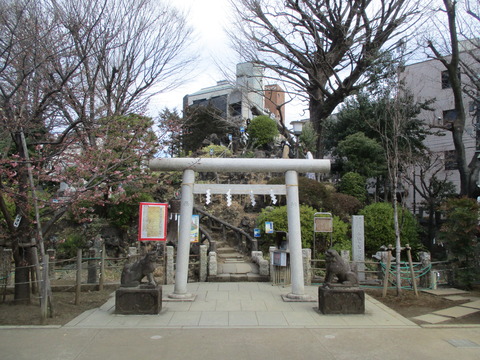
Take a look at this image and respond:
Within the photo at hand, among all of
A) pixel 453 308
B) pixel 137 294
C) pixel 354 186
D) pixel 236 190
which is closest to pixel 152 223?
pixel 137 294

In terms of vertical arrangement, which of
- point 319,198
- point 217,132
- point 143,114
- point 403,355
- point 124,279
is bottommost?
point 403,355

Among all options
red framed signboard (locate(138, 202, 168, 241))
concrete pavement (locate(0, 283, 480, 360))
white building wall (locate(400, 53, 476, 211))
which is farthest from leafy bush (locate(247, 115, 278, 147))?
concrete pavement (locate(0, 283, 480, 360))

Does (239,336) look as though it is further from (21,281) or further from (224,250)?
(224,250)

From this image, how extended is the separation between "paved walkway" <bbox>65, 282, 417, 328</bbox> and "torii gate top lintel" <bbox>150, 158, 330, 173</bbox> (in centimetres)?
323

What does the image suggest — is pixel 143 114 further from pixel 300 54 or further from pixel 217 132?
pixel 217 132

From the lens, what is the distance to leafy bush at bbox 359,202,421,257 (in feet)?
51.3

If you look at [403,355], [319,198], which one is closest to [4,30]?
[403,355]

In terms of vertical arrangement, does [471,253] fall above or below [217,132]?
below

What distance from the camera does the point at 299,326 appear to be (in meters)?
7.39

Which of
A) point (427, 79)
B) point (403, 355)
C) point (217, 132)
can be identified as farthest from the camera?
point (217, 132)

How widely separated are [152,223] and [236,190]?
7.65ft

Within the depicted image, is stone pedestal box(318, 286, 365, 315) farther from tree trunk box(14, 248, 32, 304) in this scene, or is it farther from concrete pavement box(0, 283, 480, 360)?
tree trunk box(14, 248, 32, 304)

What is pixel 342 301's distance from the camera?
26.9 feet

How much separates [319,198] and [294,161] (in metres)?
7.83
